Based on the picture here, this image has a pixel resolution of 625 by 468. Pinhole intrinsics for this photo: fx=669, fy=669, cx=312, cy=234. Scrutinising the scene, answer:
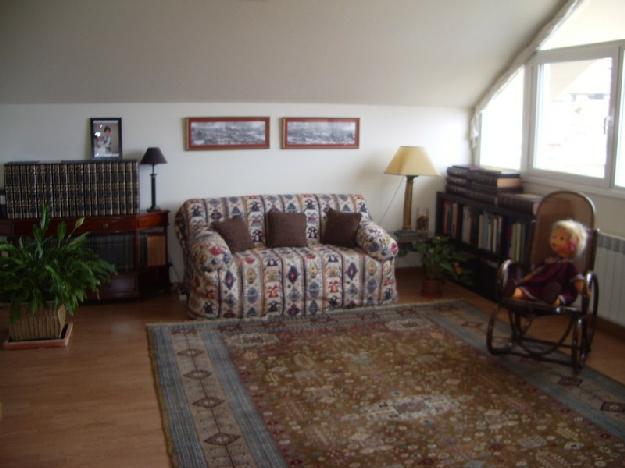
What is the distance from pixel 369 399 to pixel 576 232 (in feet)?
5.65

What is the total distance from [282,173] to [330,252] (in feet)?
3.72

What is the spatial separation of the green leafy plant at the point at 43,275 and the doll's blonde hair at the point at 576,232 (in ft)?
10.1

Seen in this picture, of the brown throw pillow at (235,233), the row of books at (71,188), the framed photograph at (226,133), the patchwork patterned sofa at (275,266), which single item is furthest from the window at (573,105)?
the row of books at (71,188)

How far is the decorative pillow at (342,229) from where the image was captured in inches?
220

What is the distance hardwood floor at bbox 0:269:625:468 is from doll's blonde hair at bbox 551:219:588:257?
2.44ft

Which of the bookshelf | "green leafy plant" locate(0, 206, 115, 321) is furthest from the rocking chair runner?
"green leafy plant" locate(0, 206, 115, 321)

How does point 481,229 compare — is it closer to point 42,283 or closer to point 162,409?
point 162,409

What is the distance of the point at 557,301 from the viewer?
4.12 metres

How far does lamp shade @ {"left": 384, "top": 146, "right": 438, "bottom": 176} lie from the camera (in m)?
5.96

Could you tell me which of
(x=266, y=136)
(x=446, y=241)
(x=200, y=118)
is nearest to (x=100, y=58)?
(x=200, y=118)

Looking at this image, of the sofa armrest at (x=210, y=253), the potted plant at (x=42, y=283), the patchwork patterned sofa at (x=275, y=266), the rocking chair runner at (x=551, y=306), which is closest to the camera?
the rocking chair runner at (x=551, y=306)

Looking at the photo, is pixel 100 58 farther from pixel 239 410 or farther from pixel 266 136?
pixel 239 410

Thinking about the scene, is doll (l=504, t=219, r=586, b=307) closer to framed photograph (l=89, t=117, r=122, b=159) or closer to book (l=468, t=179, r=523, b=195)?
book (l=468, t=179, r=523, b=195)

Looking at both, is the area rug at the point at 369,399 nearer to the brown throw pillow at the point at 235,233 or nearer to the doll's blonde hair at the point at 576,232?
the brown throw pillow at the point at 235,233
